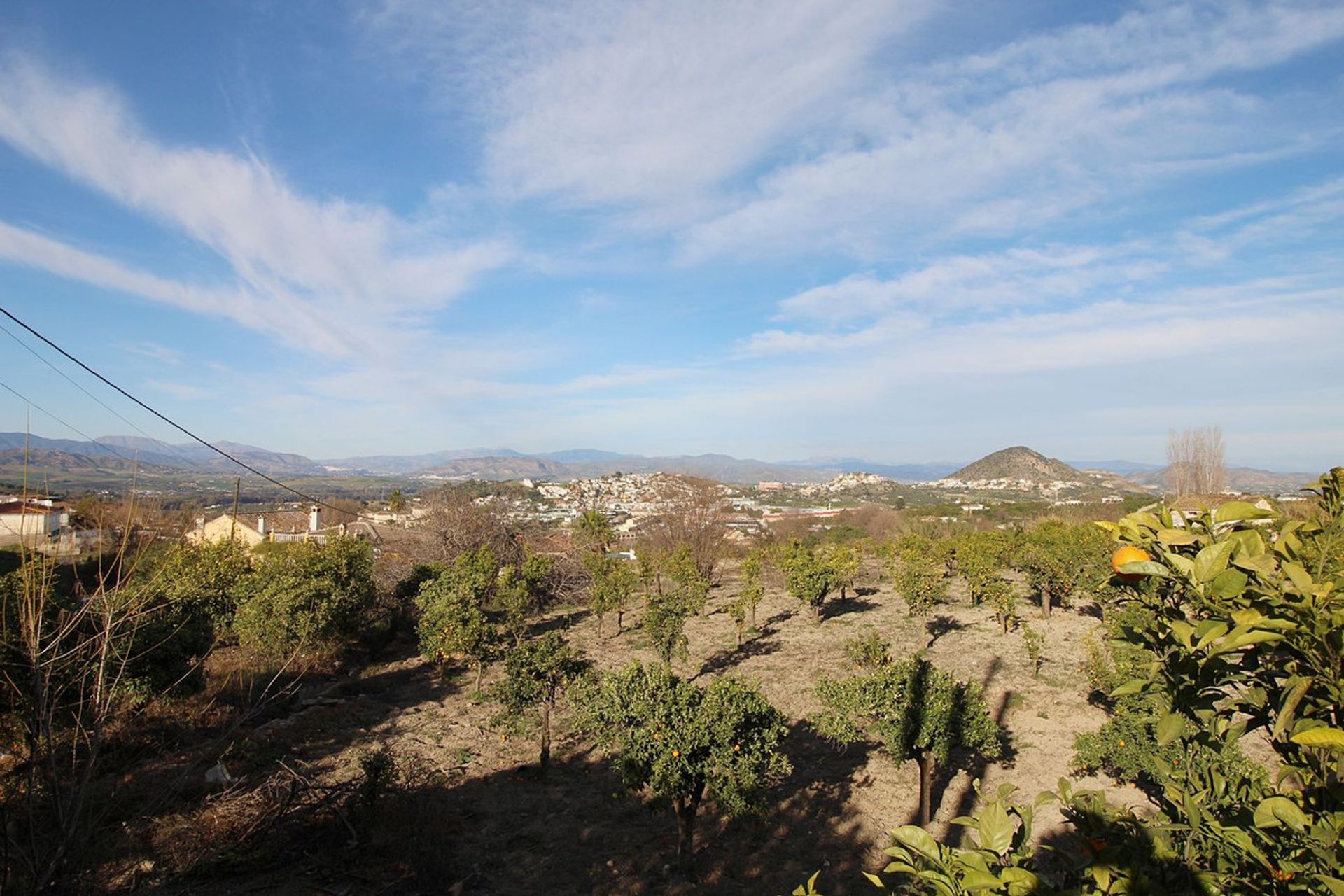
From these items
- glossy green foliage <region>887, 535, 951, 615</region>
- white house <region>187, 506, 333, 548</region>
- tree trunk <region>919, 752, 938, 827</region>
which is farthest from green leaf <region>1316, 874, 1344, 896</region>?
white house <region>187, 506, 333, 548</region>

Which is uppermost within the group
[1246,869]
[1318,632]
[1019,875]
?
[1318,632]

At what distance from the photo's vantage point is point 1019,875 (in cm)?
146

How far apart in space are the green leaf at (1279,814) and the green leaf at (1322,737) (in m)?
0.34

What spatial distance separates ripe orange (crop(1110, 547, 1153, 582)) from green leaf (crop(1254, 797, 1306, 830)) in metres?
0.56

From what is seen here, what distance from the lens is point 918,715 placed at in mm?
8680

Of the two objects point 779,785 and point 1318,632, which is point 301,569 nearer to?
point 779,785

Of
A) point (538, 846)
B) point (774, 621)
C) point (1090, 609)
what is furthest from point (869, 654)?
point (1090, 609)

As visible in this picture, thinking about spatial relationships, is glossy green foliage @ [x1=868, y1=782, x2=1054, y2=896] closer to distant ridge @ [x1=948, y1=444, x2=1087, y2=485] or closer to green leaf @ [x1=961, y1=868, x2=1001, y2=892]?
green leaf @ [x1=961, y1=868, x2=1001, y2=892]

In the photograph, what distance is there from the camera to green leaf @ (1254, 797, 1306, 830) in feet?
4.73

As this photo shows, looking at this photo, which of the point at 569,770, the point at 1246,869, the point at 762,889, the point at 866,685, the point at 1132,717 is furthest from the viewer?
the point at 569,770

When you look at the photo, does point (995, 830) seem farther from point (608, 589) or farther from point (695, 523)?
point (695, 523)

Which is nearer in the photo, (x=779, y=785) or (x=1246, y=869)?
(x=1246, y=869)

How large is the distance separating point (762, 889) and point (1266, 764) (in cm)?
936

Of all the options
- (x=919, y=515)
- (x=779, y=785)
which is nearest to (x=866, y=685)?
(x=779, y=785)
